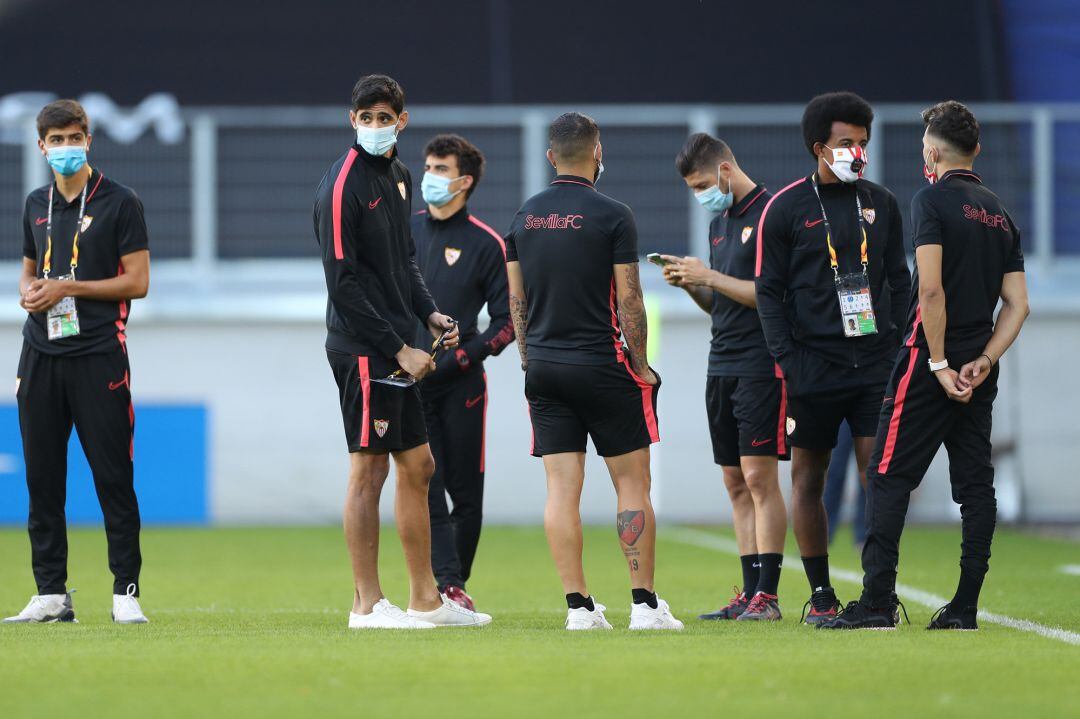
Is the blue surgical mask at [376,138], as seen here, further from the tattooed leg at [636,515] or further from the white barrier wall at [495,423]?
the white barrier wall at [495,423]

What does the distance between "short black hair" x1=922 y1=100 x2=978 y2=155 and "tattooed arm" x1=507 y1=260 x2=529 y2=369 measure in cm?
162

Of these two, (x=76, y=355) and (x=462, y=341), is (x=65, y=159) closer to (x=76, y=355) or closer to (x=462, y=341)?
(x=76, y=355)

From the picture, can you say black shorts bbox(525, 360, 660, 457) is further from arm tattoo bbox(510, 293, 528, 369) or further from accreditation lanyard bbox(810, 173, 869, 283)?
accreditation lanyard bbox(810, 173, 869, 283)

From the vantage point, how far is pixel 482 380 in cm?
727

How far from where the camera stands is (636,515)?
6094 millimetres

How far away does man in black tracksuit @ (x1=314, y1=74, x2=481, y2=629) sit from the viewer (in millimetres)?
5984

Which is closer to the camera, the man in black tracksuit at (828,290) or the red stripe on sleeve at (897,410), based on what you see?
the red stripe on sleeve at (897,410)

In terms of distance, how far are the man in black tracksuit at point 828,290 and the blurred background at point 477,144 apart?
7.60m

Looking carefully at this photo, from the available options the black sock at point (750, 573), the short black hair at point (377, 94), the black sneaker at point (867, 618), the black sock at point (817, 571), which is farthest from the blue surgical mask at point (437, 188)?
the black sneaker at point (867, 618)

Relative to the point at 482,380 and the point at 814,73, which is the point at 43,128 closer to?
the point at 482,380

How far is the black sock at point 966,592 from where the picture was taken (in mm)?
5832

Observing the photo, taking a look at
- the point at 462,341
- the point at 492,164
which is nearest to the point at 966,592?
the point at 462,341

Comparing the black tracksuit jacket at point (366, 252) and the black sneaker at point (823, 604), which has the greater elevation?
the black tracksuit jacket at point (366, 252)

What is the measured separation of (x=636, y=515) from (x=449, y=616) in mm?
833
